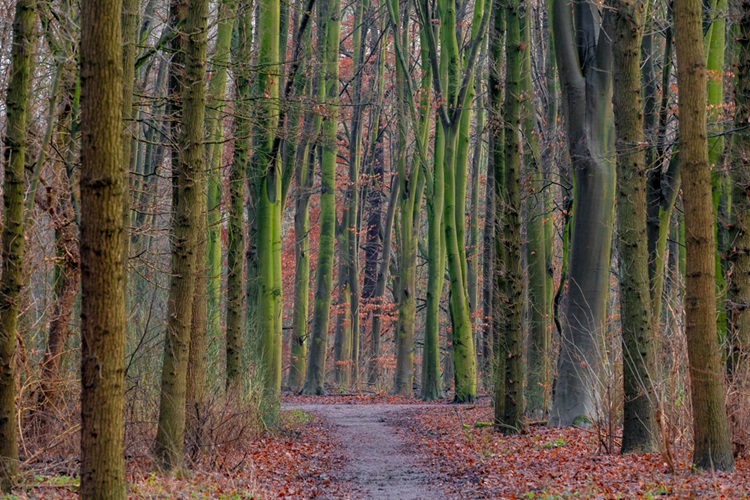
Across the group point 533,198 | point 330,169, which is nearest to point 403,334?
point 330,169

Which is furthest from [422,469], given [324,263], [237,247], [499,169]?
[324,263]

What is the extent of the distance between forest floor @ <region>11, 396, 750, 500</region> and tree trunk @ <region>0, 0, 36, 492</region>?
18.4 inches

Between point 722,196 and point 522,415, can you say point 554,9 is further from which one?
point 522,415

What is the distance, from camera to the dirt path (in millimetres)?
9742

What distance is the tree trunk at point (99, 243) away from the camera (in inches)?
202

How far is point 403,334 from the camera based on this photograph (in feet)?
89.6

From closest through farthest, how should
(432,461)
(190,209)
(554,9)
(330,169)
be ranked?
(190,209) < (432,461) < (554,9) < (330,169)

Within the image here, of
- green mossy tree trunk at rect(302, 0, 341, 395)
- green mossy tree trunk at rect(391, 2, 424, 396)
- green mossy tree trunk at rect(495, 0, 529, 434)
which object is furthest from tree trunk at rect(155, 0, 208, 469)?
green mossy tree trunk at rect(391, 2, 424, 396)

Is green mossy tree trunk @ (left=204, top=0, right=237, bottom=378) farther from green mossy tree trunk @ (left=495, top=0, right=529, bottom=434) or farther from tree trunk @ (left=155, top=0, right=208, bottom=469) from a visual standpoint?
green mossy tree trunk @ (left=495, top=0, right=529, bottom=434)

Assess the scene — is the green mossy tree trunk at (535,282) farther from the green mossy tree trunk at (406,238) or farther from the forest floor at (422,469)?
the green mossy tree trunk at (406,238)

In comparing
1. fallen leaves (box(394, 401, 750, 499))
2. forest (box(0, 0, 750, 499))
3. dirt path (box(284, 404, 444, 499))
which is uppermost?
forest (box(0, 0, 750, 499))

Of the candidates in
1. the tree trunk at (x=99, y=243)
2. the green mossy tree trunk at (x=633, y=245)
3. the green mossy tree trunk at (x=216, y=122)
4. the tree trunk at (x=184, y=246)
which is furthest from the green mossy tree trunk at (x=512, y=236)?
the tree trunk at (x=99, y=243)

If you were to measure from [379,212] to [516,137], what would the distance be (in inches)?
912

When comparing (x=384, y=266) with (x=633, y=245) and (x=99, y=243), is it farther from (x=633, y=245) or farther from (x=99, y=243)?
(x=99, y=243)
